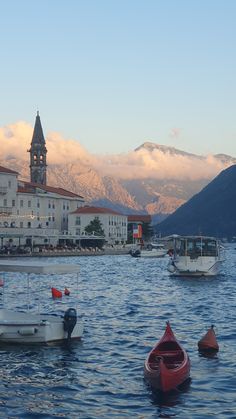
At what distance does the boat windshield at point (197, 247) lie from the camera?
7154 cm

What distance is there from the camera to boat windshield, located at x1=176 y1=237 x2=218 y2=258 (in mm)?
71544

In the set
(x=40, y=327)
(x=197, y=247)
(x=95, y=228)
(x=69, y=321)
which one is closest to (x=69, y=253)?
(x=95, y=228)

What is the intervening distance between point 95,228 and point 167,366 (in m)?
153

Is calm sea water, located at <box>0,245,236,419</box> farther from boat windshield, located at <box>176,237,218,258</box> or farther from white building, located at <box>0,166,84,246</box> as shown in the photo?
white building, located at <box>0,166,84,246</box>

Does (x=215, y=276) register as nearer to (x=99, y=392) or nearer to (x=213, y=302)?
(x=213, y=302)

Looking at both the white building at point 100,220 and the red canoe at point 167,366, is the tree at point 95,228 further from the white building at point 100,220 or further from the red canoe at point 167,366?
the red canoe at point 167,366

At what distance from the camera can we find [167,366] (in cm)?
2188

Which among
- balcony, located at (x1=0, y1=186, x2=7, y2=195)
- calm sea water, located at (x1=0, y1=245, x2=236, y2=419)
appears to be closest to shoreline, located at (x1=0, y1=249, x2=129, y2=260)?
balcony, located at (x1=0, y1=186, x2=7, y2=195)

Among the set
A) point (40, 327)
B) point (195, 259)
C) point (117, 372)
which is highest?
point (195, 259)

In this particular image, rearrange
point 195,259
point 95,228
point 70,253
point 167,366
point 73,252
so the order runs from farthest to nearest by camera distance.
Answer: point 95,228, point 73,252, point 70,253, point 195,259, point 167,366

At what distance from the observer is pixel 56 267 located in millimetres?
28812

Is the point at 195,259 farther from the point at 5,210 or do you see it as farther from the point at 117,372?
the point at 5,210

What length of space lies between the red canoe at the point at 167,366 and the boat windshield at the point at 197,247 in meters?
47.3

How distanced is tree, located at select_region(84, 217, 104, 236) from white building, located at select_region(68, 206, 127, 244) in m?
3.47
